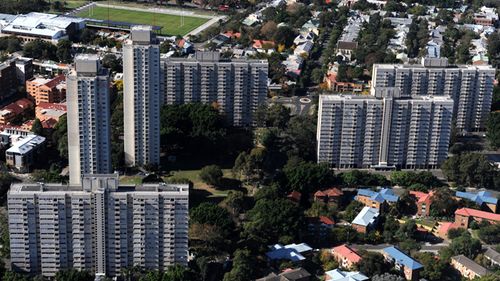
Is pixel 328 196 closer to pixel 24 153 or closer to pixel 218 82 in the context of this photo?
pixel 218 82

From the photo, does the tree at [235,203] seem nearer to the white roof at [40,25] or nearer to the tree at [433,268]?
the tree at [433,268]

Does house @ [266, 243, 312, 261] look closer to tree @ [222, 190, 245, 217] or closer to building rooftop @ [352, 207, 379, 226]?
building rooftop @ [352, 207, 379, 226]

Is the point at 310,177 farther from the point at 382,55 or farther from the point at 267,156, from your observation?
the point at 382,55

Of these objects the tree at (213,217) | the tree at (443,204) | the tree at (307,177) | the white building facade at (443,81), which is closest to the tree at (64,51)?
the white building facade at (443,81)

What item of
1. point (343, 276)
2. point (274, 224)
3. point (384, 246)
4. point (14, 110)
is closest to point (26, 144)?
point (14, 110)

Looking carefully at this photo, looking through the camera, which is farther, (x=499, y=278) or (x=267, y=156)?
(x=267, y=156)

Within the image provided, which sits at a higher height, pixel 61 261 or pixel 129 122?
pixel 129 122

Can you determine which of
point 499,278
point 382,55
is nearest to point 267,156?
point 499,278

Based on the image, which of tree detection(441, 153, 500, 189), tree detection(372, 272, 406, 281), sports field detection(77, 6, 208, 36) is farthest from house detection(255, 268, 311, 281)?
sports field detection(77, 6, 208, 36)
